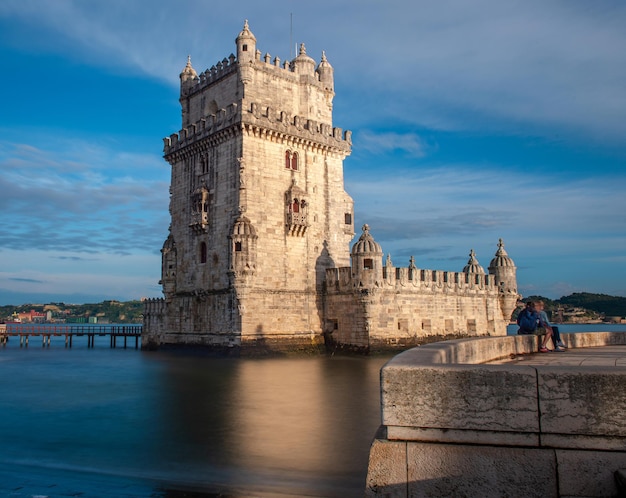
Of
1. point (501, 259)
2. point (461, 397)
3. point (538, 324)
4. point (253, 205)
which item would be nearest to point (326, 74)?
point (253, 205)

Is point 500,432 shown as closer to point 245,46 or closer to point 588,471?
point 588,471

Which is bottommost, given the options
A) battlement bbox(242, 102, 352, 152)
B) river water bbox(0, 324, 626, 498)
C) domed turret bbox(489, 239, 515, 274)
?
river water bbox(0, 324, 626, 498)

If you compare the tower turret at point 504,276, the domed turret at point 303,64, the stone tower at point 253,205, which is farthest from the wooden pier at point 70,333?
the tower turret at point 504,276

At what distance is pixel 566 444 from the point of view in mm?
5430

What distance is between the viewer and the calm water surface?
10438 mm

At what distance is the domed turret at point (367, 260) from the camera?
32.3m

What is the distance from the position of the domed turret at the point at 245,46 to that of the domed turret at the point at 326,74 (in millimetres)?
5996

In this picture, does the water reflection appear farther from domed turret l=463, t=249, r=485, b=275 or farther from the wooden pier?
the wooden pier

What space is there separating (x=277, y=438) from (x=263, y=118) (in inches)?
924

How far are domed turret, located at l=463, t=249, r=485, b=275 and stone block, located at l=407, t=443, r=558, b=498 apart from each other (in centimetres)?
3492

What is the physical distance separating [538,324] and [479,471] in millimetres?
8547

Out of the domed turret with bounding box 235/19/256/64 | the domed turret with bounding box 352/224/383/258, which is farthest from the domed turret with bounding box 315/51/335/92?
the domed turret with bounding box 352/224/383/258

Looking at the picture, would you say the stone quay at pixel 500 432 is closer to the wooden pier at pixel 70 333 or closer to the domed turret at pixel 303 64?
the domed turret at pixel 303 64

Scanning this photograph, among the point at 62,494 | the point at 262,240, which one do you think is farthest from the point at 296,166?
the point at 62,494
